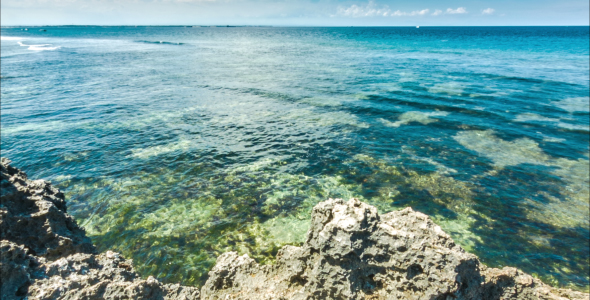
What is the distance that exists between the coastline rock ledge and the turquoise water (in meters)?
4.32

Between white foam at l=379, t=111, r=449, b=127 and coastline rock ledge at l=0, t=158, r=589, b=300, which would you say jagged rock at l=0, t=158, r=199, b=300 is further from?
white foam at l=379, t=111, r=449, b=127

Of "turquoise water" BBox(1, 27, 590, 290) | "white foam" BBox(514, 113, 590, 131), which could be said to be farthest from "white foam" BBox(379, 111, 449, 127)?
"white foam" BBox(514, 113, 590, 131)

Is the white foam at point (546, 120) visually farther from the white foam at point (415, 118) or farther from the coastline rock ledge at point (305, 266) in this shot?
the coastline rock ledge at point (305, 266)

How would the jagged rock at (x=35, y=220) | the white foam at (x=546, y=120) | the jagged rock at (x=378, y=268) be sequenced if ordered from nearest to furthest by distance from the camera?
the jagged rock at (x=378, y=268)
the jagged rock at (x=35, y=220)
the white foam at (x=546, y=120)

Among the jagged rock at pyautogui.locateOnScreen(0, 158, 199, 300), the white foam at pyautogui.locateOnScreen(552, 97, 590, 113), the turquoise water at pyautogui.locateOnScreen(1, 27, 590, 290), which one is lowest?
the turquoise water at pyautogui.locateOnScreen(1, 27, 590, 290)

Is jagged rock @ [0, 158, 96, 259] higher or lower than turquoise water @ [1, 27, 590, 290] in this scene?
higher

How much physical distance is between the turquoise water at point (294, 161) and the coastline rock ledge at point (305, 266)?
4.32 metres

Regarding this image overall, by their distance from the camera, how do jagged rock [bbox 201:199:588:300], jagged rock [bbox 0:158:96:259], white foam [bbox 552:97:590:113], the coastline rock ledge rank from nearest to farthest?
the coastline rock ledge → jagged rock [bbox 201:199:588:300] → jagged rock [bbox 0:158:96:259] → white foam [bbox 552:97:590:113]

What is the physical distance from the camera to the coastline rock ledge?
5.30 metres

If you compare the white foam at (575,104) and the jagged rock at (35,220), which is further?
the white foam at (575,104)

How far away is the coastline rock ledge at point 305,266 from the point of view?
5305 mm

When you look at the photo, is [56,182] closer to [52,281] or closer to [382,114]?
[52,281]

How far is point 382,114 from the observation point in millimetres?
29203

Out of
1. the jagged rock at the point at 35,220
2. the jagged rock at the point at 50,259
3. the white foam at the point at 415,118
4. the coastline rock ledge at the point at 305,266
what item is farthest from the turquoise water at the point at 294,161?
the jagged rock at the point at 50,259
